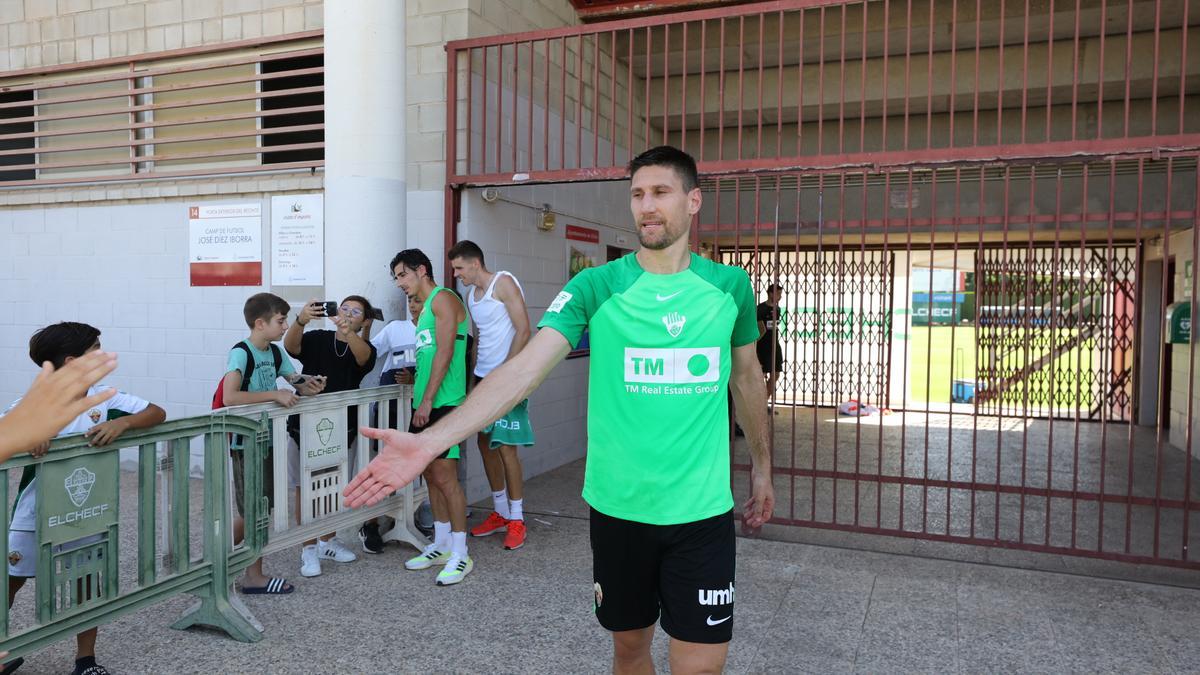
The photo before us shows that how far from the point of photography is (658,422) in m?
2.39

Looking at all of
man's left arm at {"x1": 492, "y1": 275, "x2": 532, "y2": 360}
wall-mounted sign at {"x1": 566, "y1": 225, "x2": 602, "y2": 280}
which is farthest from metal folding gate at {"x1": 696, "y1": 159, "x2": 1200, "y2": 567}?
man's left arm at {"x1": 492, "y1": 275, "x2": 532, "y2": 360}

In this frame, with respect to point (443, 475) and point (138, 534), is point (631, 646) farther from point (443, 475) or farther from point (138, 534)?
point (443, 475)

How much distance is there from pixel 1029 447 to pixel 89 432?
351 inches

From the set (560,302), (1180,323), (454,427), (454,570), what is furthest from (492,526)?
(1180,323)

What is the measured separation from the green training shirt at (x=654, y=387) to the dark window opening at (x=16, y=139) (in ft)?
Result: 24.5

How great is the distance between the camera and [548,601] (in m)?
4.19

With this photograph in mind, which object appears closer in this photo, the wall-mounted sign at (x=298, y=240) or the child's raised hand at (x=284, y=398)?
the child's raised hand at (x=284, y=398)

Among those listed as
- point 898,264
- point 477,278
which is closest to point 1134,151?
point 477,278

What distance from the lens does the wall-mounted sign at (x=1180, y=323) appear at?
26.5 feet

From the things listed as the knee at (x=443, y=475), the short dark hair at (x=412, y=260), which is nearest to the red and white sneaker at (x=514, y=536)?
the knee at (x=443, y=475)

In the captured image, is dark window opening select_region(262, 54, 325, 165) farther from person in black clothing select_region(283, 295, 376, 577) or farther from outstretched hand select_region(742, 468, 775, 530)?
outstretched hand select_region(742, 468, 775, 530)

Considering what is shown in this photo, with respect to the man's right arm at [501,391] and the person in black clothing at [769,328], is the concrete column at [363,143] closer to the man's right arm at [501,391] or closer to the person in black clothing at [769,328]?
the person in black clothing at [769,328]

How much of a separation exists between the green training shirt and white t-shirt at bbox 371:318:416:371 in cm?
293

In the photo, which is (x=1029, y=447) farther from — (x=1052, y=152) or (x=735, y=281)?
(x=735, y=281)
